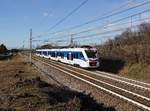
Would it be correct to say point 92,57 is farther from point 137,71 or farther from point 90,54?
point 137,71

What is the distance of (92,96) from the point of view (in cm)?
2145

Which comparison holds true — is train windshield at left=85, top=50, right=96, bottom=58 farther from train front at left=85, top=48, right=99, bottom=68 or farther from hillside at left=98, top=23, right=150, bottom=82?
hillside at left=98, top=23, right=150, bottom=82

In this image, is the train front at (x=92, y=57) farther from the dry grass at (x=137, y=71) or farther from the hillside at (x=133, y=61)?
the dry grass at (x=137, y=71)

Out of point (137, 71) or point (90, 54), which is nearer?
point (137, 71)

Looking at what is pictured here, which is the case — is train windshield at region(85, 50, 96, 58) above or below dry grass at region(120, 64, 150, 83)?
above

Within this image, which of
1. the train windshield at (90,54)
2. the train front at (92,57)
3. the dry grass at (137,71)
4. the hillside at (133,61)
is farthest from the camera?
the train windshield at (90,54)

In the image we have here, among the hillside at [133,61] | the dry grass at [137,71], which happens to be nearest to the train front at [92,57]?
the hillside at [133,61]

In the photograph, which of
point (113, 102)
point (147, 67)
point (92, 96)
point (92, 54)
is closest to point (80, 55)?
point (92, 54)

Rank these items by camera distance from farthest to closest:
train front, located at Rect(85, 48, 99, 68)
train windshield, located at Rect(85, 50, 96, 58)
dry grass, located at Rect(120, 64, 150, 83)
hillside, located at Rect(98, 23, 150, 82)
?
train windshield, located at Rect(85, 50, 96, 58)
train front, located at Rect(85, 48, 99, 68)
hillside, located at Rect(98, 23, 150, 82)
dry grass, located at Rect(120, 64, 150, 83)

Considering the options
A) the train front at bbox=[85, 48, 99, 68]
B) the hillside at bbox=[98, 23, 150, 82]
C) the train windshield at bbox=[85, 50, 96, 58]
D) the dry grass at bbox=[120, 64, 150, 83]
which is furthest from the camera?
the train windshield at bbox=[85, 50, 96, 58]

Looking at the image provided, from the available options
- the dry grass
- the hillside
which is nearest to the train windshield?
the hillside

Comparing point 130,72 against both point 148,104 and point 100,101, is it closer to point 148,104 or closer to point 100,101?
point 100,101

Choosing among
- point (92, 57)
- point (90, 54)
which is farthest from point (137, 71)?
point (90, 54)

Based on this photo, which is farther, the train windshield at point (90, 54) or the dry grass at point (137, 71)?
the train windshield at point (90, 54)
